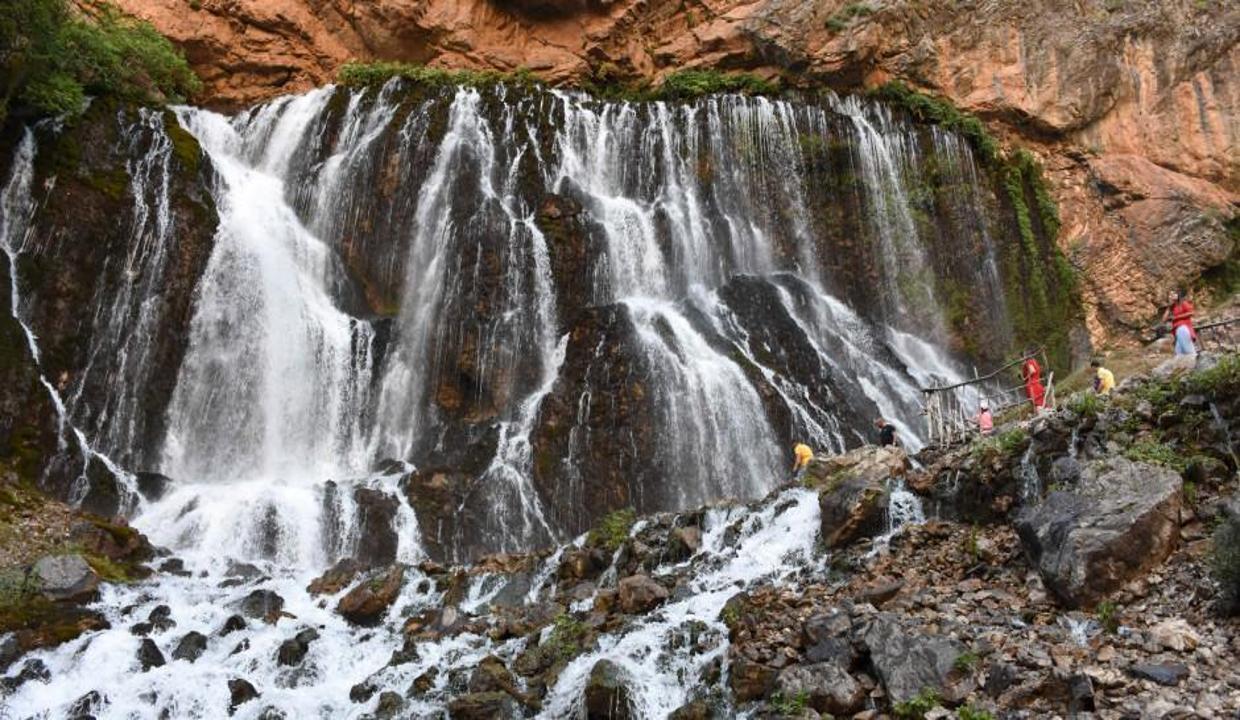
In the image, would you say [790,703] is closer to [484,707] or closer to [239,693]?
[484,707]

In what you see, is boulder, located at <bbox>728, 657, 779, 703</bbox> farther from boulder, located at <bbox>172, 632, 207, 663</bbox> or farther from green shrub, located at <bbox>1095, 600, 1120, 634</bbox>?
boulder, located at <bbox>172, 632, 207, 663</bbox>

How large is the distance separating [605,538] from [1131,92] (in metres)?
25.5

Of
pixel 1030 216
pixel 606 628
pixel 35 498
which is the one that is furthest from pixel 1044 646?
pixel 1030 216

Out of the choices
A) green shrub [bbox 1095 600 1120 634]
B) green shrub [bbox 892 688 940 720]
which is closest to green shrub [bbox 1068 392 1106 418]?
green shrub [bbox 1095 600 1120 634]

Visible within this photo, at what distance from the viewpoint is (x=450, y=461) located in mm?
20516

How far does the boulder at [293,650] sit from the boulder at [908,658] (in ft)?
26.1

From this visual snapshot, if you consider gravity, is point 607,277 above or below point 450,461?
above

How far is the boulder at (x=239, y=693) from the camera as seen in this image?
38.2 feet

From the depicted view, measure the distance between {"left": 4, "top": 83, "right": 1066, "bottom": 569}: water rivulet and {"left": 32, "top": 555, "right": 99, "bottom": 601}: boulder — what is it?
3232 millimetres

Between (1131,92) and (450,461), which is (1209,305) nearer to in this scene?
(1131,92)

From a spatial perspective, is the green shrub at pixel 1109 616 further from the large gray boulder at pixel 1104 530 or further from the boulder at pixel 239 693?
the boulder at pixel 239 693

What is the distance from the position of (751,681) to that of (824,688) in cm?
88

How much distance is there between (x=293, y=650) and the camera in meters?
12.8

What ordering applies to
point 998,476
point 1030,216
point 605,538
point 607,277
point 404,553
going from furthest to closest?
point 1030,216, point 607,277, point 404,553, point 605,538, point 998,476
